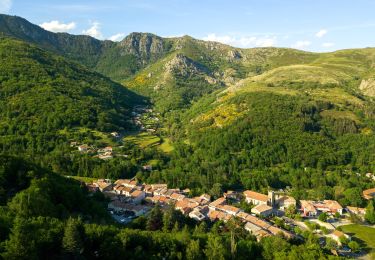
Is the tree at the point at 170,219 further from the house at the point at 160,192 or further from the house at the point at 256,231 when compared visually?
the house at the point at 160,192

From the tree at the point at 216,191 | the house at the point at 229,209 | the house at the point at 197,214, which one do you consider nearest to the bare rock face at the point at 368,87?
the tree at the point at 216,191

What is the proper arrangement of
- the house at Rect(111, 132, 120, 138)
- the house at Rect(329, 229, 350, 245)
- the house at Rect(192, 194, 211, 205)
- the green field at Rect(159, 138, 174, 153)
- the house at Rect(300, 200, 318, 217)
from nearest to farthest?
1. the house at Rect(329, 229, 350, 245)
2. the house at Rect(300, 200, 318, 217)
3. the house at Rect(192, 194, 211, 205)
4. the green field at Rect(159, 138, 174, 153)
5. the house at Rect(111, 132, 120, 138)

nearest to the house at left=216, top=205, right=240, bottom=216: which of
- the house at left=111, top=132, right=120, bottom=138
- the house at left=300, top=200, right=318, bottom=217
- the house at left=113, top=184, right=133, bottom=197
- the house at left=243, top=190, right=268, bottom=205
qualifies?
the house at left=243, top=190, right=268, bottom=205

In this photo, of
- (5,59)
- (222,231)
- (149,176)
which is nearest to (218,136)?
(149,176)

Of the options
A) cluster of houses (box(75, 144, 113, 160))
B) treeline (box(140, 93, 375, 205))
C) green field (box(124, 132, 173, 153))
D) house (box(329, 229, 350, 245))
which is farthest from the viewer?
green field (box(124, 132, 173, 153))

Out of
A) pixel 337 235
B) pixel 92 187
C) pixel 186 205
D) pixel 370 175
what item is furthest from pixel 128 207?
pixel 370 175

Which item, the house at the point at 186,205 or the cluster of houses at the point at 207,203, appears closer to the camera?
the cluster of houses at the point at 207,203

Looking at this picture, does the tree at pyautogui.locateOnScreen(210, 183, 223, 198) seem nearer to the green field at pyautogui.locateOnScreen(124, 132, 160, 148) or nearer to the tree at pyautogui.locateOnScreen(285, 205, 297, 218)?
the tree at pyautogui.locateOnScreen(285, 205, 297, 218)

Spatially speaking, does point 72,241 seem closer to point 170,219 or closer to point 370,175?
point 170,219
